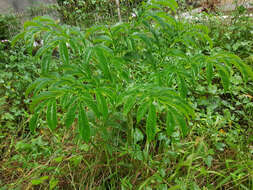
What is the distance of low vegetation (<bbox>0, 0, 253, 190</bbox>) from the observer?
0.82 meters

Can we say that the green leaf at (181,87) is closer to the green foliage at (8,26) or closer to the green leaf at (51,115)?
Answer: the green leaf at (51,115)

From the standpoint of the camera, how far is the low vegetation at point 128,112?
0.82 meters

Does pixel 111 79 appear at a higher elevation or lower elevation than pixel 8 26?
lower

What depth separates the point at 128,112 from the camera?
4.05ft

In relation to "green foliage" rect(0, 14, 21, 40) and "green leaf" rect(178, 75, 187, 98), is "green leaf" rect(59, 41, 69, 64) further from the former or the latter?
"green foliage" rect(0, 14, 21, 40)

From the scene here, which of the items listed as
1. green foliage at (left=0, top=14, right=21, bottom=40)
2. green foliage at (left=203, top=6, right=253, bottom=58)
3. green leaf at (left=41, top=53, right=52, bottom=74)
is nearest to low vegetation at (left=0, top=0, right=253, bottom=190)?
green leaf at (left=41, top=53, right=52, bottom=74)

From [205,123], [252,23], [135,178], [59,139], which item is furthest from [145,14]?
[252,23]

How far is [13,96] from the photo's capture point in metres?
2.57

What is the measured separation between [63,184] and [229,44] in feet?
10.3

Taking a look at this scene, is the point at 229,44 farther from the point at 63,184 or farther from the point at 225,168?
the point at 63,184

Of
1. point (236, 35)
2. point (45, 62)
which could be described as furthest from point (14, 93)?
point (236, 35)

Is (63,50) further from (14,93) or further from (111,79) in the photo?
(14,93)

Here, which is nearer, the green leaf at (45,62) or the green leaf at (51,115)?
the green leaf at (51,115)

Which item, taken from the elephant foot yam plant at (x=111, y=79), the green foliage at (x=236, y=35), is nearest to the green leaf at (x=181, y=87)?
the elephant foot yam plant at (x=111, y=79)
